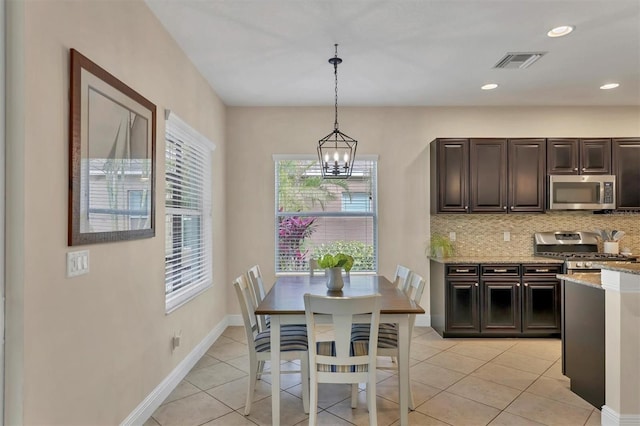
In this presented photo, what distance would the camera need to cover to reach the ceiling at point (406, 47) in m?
2.74

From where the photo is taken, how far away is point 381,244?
512 cm

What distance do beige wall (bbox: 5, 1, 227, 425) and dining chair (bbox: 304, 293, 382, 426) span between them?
1136 millimetres

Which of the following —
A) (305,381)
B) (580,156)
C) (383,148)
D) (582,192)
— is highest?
(383,148)

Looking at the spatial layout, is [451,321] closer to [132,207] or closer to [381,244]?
[381,244]

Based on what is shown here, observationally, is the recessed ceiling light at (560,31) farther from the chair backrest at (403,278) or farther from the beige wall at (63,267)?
the beige wall at (63,267)

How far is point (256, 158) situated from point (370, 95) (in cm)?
166

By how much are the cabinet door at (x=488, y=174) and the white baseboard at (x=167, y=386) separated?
3.46m

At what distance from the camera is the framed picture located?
1.89 metres

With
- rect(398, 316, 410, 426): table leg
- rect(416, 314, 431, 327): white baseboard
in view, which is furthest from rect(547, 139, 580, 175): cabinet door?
rect(398, 316, 410, 426): table leg

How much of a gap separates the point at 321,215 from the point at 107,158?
325cm

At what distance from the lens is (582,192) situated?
4758 millimetres

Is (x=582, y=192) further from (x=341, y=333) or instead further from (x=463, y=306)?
(x=341, y=333)

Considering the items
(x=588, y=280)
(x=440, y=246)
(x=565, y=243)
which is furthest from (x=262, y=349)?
(x=565, y=243)

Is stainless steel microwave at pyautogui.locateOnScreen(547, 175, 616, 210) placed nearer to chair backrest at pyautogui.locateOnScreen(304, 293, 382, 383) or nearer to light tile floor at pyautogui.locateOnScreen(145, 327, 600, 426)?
light tile floor at pyautogui.locateOnScreen(145, 327, 600, 426)
